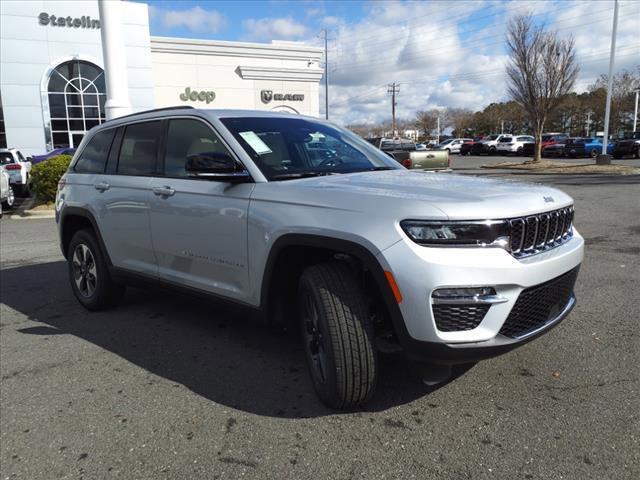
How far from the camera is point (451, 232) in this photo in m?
2.58

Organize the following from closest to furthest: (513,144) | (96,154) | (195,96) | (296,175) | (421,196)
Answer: (421,196) → (296,175) → (96,154) → (195,96) → (513,144)

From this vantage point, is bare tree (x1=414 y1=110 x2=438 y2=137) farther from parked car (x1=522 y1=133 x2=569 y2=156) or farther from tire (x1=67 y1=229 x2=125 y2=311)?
tire (x1=67 y1=229 x2=125 y2=311)

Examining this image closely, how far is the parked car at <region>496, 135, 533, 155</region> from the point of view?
141 feet

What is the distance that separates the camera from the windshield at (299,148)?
3.56 m

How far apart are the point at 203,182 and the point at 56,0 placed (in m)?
30.2

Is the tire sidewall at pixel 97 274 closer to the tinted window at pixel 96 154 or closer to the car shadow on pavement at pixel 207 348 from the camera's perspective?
the car shadow on pavement at pixel 207 348

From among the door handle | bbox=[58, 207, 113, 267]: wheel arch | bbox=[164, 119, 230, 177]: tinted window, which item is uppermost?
bbox=[164, 119, 230, 177]: tinted window

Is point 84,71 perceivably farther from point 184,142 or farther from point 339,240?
point 339,240

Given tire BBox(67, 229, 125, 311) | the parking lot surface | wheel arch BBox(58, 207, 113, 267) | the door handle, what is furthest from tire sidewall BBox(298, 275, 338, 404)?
tire BBox(67, 229, 125, 311)

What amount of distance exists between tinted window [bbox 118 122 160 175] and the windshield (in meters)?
0.85

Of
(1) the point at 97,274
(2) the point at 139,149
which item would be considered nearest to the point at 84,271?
(1) the point at 97,274

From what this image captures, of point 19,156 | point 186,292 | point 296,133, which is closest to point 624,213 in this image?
point 296,133

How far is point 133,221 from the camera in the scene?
4344 millimetres

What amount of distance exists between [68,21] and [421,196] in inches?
1240
